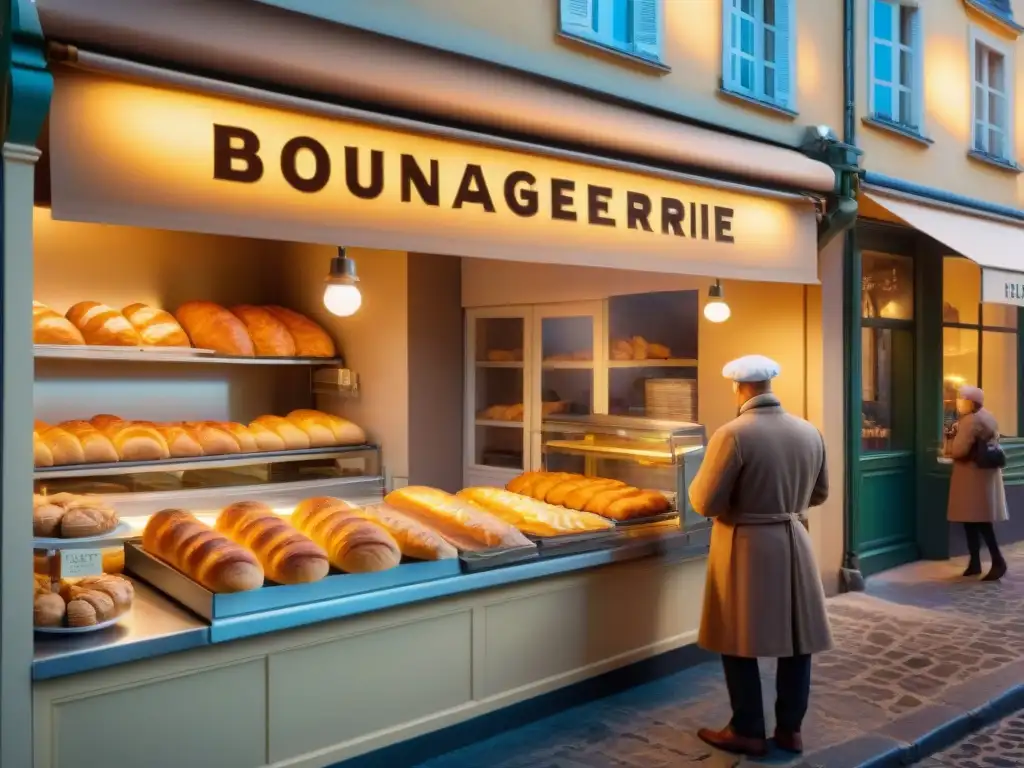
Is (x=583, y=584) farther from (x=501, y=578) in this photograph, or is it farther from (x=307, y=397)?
(x=307, y=397)

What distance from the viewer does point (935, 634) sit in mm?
6816

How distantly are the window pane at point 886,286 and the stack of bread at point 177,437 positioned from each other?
4901mm

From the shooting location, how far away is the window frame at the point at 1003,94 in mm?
9793

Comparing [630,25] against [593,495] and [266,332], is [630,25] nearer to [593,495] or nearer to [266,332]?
[593,495]

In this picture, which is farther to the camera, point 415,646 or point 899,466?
point 899,466

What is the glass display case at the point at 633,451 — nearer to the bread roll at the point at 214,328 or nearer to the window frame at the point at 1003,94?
the bread roll at the point at 214,328

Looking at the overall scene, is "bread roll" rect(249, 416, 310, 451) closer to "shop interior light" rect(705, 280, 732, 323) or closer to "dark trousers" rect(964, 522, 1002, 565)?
"shop interior light" rect(705, 280, 732, 323)

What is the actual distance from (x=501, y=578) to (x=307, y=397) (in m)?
3.74

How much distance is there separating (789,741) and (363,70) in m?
3.90

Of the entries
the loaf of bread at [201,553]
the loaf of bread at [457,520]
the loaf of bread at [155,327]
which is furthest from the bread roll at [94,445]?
the loaf of bread at [457,520]

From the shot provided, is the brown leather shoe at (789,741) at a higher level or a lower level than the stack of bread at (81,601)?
lower

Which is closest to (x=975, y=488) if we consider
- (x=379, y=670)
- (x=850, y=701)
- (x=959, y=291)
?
(x=959, y=291)

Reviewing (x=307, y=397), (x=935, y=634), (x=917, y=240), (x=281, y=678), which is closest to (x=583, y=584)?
(x=281, y=678)

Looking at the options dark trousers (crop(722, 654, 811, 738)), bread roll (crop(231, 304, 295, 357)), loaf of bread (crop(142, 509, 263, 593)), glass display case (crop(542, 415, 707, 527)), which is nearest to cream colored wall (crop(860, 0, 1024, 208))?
glass display case (crop(542, 415, 707, 527))
